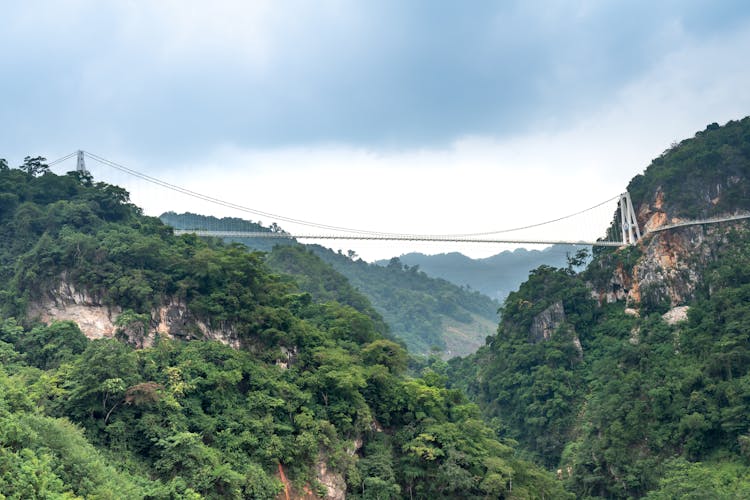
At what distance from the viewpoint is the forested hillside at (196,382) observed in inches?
699

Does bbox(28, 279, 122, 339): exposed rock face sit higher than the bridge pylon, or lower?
lower

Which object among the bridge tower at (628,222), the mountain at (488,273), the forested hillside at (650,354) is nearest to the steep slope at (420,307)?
the forested hillside at (650,354)

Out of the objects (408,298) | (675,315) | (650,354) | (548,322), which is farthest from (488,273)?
(650,354)

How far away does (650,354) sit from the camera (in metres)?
31.2

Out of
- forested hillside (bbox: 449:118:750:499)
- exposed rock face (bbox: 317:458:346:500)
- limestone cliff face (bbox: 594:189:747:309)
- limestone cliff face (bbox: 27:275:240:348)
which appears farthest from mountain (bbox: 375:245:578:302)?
exposed rock face (bbox: 317:458:346:500)

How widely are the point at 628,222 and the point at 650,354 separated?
36.3 ft

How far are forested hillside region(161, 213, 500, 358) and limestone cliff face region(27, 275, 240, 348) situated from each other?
3075 cm

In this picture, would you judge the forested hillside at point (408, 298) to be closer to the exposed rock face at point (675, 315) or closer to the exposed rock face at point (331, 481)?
the exposed rock face at point (675, 315)

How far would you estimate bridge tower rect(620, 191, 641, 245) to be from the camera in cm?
4000

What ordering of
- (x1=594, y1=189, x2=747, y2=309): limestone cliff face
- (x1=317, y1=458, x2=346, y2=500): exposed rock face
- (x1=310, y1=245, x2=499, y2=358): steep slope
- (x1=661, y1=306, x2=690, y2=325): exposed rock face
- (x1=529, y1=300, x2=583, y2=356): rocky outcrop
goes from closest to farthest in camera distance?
1. (x1=317, y1=458, x2=346, y2=500): exposed rock face
2. (x1=661, y1=306, x2=690, y2=325): exposed rock face
3. (x1=594, y1=189, x2=747, y2=309): limestone cliff face
4. (x1=529, y1=300, x2=583, y2=356): rocky outcrop
5. (x1=310, y1=245, x2=499, y2=358): steep slope

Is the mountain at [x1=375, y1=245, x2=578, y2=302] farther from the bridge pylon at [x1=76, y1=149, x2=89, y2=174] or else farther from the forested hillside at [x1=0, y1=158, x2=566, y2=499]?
the forested hillside at [x1=0, y1=158, x2=566, y2=499]

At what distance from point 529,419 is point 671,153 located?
18.7 m

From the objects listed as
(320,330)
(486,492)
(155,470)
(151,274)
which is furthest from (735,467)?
(151,274)

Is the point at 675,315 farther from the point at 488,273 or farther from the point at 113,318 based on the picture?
the point at 488,273
